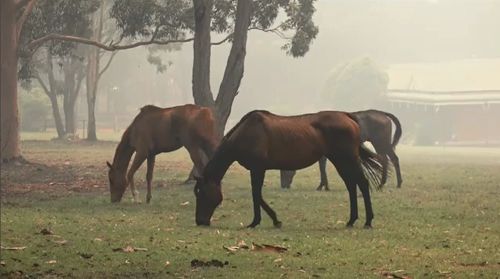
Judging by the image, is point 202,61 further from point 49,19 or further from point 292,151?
point 49,19

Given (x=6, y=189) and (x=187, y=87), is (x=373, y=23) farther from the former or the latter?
(x=6, y=189)

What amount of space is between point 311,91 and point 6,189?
86358 millimetres

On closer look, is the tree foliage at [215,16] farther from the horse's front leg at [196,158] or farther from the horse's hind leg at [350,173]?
the horse's hind leg at [350,173]

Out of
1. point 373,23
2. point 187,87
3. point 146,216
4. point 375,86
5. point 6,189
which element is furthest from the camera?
point 373,23

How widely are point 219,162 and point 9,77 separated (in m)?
19.7

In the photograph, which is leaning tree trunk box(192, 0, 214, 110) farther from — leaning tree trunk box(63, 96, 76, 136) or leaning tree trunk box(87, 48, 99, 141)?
leaning tree trunk box(63, 96, 76, 136)

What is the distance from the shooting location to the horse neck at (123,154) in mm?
18984

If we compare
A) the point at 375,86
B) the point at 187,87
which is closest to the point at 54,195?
the point at 375,86

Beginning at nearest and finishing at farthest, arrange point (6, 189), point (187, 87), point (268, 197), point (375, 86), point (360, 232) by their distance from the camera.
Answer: point (360, 232)
point (268, 197)
point (6, 189)
point (375, 86)
point (187, 87)

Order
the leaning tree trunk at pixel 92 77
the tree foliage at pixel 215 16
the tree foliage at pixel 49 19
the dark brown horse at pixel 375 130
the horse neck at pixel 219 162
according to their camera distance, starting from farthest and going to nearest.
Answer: the leaning tree trunk at pixel 92 77 → the tree foliage at pixel 49 19 → the tree foliage at pixel 215 16 → the dark brown horse at pixel 375 130 → the horse neck at pixel 219 162

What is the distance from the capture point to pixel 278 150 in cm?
1463

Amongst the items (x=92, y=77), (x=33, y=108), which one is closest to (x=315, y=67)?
(x=33, y=108)

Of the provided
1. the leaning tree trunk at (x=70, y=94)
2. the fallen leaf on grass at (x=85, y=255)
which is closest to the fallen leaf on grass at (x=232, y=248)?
the fallen leaf on grass at (x=85, y=255)

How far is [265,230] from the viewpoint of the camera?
1423cm
